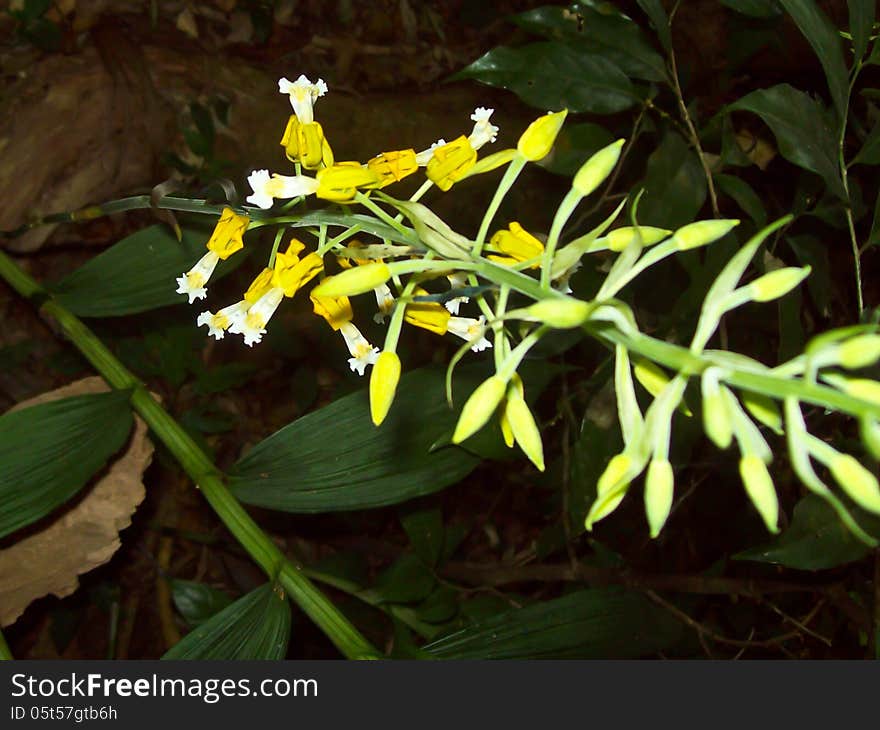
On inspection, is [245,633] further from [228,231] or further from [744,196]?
[744,196]

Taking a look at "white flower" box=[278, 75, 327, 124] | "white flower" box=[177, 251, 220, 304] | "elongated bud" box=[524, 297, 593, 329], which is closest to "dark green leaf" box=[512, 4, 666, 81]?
"white flower" box=[278, 75, 327, 124]

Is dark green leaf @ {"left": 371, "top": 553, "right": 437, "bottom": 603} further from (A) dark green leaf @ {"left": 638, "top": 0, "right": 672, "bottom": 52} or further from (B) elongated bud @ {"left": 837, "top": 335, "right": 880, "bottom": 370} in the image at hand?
(B) elongated bud @ {"left": 837, "top": 335, "right": 880, "bottom": 370}

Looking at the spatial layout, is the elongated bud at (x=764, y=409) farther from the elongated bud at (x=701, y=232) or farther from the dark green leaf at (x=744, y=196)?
the dark green leaf at (x=744, y=196)

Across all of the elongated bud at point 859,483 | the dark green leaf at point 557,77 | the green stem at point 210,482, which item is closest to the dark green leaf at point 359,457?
the green stem at point 210,482

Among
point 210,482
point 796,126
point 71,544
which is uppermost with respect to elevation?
point 796,126

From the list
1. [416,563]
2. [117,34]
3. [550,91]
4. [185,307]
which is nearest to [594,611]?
[416,563]

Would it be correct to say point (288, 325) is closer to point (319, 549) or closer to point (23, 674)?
point (319, 549)

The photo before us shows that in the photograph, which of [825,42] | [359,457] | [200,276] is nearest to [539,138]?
[200,276]
